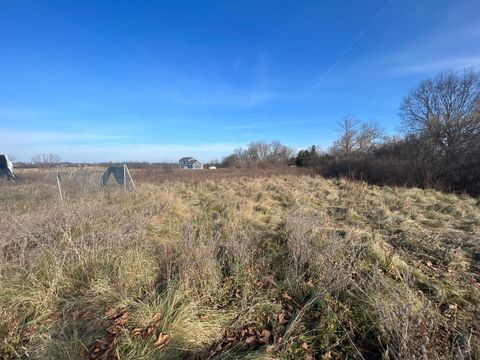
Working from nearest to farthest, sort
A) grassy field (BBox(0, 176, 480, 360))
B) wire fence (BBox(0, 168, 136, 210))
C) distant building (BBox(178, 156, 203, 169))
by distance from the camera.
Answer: grassy field (BBox(0, 176, 480, 360)) → wire fence (BBox(0, 168, 136, 210)) → distant building (BBox(178, 156, 203, 169))

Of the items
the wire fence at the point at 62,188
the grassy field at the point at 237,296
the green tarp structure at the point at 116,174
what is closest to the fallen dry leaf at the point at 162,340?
the grassy field at the point at 237,296

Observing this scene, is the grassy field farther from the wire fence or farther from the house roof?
the house roof

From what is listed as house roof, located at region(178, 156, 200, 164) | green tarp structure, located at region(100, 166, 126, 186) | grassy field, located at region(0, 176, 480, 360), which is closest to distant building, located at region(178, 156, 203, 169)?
house roof, located at region(178, 156, 200, 164)

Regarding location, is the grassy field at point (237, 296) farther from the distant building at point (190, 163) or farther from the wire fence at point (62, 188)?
the distant building at point (190, 163)

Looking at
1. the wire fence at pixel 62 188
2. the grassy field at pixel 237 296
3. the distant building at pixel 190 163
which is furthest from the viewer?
the distant building at pixel 190 163

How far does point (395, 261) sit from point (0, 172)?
72.9 ft

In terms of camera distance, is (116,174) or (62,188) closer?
(62,188)

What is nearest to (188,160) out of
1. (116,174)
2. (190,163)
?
(190,163)

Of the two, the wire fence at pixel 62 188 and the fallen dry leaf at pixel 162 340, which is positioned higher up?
the wire fence at pixel 62 188

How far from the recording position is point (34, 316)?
250 centimetres

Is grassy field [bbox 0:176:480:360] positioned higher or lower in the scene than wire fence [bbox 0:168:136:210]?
lower

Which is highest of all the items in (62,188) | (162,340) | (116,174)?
(116,174)

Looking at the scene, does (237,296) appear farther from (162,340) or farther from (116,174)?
(116,174)

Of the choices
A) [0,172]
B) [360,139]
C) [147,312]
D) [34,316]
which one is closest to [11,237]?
[34,316]
